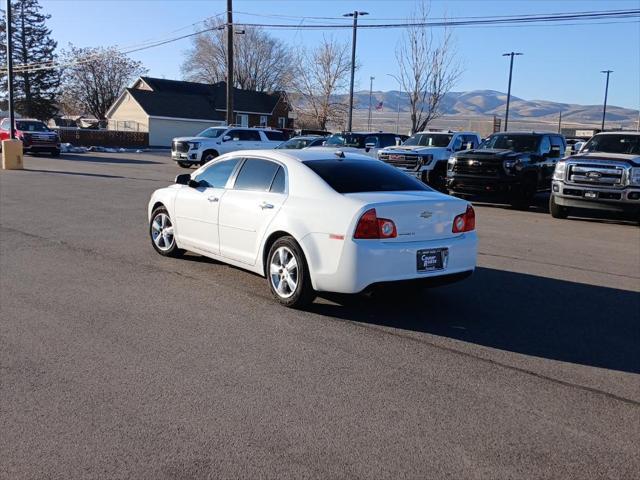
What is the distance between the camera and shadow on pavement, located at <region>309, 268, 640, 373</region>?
553cm

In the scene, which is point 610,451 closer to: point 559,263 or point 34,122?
point 559,263

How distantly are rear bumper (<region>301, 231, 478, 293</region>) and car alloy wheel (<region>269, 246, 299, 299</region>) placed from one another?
0.28 metres

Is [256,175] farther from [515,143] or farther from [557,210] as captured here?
[515,143]

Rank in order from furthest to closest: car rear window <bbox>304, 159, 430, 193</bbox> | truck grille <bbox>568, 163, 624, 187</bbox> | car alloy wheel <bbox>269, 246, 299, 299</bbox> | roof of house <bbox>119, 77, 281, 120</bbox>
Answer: roof of house <bbox>119, 77, 281, 120</bbox> < truck grille <bbox>568, 163, 624, 187</bbox> < car rear window <bbox>304, 159, 430, 193</bbox> < car alloy wheel <bbox>269, 246, 299, 299</bbox>

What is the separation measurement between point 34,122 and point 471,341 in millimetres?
33756

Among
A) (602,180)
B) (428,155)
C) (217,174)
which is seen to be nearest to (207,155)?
(428,155)

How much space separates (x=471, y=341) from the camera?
5645 mm

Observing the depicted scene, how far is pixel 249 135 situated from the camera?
30234mm

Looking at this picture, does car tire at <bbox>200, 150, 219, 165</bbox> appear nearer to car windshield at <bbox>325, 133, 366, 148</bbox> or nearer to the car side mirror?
car windshield at <bbox>325, 133, 366, 148</bbox>

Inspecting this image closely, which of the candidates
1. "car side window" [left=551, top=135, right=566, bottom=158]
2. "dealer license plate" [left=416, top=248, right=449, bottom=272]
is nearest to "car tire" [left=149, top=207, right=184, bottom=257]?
"dealer license plate" [left=416, top=248, right=449, bottom=272]

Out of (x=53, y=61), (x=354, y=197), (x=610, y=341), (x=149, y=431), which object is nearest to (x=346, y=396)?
(x=149, y=431)

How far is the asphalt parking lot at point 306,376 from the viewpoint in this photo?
11.8 feet

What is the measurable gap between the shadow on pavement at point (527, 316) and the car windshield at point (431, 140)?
12998 millimetres

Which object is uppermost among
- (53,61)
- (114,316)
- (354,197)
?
(53,61)
